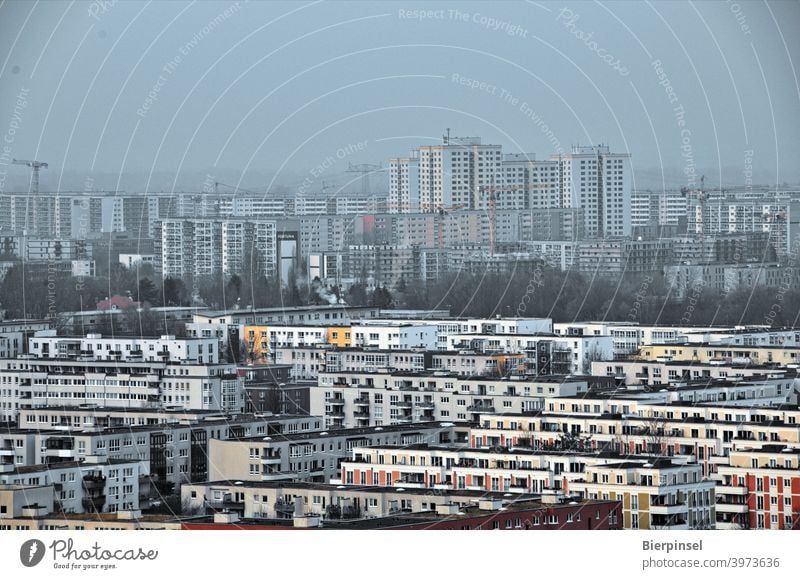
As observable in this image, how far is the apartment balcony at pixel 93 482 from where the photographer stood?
11375 millimetres

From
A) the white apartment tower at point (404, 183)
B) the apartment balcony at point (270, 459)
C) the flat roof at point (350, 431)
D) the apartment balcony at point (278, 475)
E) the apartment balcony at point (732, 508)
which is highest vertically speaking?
the white apartment tower at point (404, 183)

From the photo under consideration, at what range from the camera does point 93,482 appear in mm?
11516

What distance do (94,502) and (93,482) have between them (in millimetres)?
336

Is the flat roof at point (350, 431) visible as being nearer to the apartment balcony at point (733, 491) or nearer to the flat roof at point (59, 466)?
the flat roof at point (59, 466)

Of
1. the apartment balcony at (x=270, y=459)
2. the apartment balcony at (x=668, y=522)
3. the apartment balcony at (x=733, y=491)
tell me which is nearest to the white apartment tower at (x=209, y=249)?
the apartment balcony at (x=270, y=459)

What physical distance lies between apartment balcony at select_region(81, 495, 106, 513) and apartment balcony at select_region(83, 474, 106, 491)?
0.18 ft

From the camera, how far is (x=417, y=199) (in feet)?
106

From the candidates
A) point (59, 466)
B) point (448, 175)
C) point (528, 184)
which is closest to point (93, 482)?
point (59, 466)

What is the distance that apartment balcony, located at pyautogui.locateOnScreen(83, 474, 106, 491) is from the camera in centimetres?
1138

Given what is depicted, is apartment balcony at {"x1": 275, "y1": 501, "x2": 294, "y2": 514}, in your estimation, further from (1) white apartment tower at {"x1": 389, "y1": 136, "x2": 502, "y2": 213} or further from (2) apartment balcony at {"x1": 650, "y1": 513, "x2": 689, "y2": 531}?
(1) white apartment tower at {"x1": 389, "y1": 136, "x2": 502, "y2": 213}

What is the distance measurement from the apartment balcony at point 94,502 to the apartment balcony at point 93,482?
55 millimetres

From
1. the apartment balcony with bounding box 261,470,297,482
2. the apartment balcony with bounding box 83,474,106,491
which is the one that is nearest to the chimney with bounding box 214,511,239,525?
the apartment balcony with bounding box 83,474,106,491
